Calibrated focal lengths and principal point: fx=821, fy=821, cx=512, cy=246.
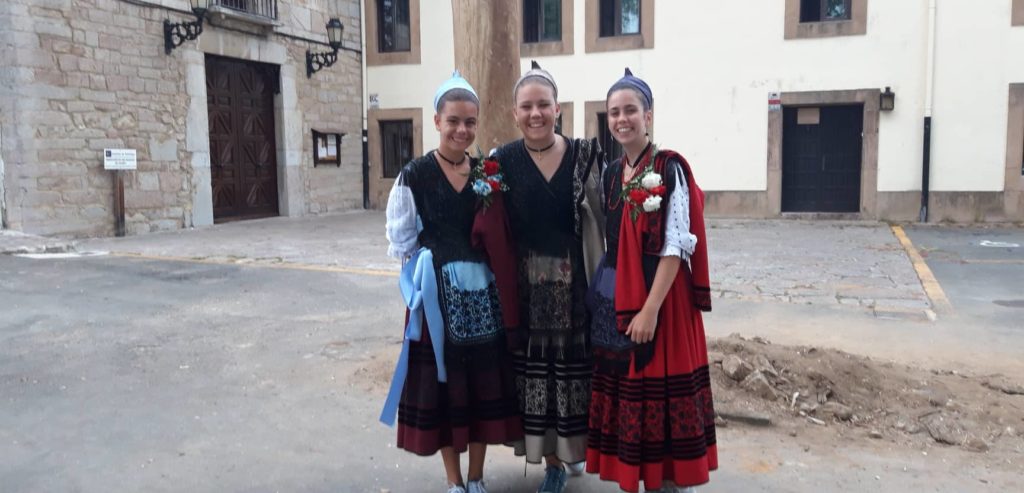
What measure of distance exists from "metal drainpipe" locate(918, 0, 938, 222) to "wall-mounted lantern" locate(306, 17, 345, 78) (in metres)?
10.1

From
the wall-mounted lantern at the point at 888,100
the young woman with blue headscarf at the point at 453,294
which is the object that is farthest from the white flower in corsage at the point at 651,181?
the wall-mounted lantern at the point at 888,100

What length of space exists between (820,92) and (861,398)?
35.9 ft

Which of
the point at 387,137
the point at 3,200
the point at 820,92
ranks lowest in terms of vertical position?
A: the point at 3,200

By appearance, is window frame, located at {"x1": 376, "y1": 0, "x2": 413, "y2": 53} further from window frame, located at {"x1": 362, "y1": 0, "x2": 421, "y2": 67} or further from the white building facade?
the white building facade

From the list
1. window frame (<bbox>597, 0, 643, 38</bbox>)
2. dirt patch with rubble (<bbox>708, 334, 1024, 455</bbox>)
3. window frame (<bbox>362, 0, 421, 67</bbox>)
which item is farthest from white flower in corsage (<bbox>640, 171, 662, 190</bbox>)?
window frame (<bbox>362, 0, 421, 67</bbox>)

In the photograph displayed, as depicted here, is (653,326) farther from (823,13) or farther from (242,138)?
(823,13)

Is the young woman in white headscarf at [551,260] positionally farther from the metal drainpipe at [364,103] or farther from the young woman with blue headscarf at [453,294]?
the metal drainpipe at [364,103]

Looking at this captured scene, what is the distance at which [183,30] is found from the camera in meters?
12.4

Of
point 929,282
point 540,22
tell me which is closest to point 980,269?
point 929,282

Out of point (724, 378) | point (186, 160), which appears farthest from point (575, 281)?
point (186, 160)

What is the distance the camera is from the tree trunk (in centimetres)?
427

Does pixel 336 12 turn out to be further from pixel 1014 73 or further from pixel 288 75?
pixel 1014 73

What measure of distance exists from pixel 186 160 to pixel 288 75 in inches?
113

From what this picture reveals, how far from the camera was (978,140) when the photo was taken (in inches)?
520
